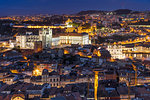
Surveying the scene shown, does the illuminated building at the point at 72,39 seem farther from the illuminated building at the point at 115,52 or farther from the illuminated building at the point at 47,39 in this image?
the illuminated building at the point at 115,52

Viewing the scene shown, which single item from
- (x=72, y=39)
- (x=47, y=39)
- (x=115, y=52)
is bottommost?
(x=115, y=52)

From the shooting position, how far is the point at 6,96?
8.69 m

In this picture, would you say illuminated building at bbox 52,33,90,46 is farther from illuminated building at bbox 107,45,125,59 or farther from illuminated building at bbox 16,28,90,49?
illuminated building at bbox 107,45,125,59

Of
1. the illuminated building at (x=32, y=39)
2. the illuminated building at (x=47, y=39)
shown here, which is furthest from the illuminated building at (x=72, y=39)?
the illuminated building at (x=32, y=39)

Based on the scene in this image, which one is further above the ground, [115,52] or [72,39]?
[72,39]

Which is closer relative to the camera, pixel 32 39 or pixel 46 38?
pixel 46 38

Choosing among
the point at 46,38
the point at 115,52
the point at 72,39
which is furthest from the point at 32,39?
the point at 115,52

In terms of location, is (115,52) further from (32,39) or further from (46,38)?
(32,39)

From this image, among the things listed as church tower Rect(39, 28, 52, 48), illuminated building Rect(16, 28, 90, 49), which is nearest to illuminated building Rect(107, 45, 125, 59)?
illuminated building Rect(16, 28, 90, 49)

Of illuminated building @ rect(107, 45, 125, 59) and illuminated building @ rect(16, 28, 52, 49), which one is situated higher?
illuminated building @ rect(16, 28, 52, 49)

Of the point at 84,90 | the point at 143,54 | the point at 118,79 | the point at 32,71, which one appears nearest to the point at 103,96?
the point at 84,90

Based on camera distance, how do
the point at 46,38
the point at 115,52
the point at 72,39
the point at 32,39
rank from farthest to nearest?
1. the point at 72,39
2. the point at 32,39
3. the point at 46,38
4. the point at 115,52

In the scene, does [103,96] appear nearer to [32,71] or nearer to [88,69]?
[88,69]

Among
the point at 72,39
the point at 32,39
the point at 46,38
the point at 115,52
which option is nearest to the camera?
the point at 115,52
